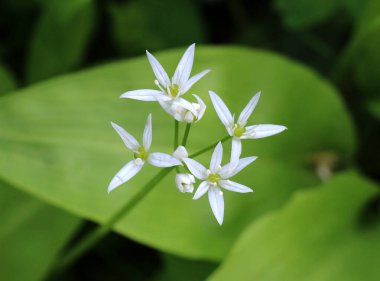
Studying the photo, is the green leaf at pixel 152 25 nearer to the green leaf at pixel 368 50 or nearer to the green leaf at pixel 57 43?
the green leaf at pixel 57 43

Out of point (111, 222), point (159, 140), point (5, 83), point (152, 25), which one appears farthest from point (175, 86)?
point (152, 25)

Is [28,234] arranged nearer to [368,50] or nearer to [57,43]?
[57,43]

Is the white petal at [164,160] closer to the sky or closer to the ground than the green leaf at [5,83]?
closer to the sky

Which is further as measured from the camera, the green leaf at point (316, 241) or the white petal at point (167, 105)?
the green leaf at point (316, 241)

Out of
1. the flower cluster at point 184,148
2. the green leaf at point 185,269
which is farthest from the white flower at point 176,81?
the green leaf at point 185,269

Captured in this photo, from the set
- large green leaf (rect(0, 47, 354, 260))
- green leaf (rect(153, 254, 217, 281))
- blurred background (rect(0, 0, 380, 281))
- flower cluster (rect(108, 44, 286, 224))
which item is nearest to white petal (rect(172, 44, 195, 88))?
flower cluster (rect(108, 44, 286, 224))

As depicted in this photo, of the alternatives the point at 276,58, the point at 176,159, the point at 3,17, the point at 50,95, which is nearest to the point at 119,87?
the point at 50,95

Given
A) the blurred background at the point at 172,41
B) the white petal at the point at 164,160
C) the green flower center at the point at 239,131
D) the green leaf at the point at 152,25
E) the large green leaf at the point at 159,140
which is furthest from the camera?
the green leaf at the point at 152,25

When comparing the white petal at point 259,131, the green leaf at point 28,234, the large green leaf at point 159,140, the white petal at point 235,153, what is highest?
the white petal at point 259,131
